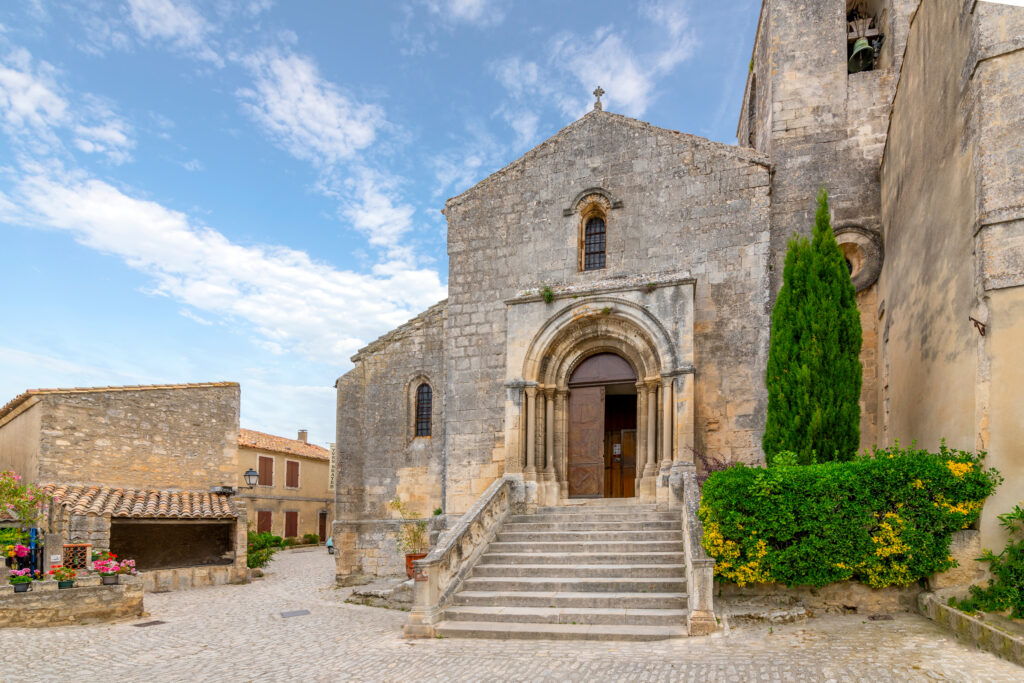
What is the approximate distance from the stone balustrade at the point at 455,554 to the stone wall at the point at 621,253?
59.9 inches

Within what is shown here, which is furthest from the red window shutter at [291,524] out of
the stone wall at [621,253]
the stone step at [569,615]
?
the stone step at [569,615]

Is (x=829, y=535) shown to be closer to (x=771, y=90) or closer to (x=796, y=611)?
(x=796, y=611)

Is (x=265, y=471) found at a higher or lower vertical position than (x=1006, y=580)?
lower

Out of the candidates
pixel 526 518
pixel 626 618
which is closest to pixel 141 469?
pixel 526 518

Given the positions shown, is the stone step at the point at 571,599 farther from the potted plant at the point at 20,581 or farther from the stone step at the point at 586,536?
the potted plant at the point at 20,581

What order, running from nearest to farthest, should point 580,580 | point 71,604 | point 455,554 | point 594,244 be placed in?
point 580,580 → point 455,554 → point 71,604 → point 594,244

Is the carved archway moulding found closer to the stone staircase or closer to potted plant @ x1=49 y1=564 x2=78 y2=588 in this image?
the stone staircase

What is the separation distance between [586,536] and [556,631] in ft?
8.09

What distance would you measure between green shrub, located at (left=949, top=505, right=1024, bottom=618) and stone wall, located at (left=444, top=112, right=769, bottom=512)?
4319mm

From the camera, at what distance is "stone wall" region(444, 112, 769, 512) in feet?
39.2

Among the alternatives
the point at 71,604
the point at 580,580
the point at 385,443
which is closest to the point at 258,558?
the point at 385,443

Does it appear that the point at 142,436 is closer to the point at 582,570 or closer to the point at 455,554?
the point at 455,554

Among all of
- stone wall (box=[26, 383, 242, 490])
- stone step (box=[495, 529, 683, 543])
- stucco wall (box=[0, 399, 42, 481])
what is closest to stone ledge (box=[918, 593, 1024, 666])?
stone step (box=[495, 529, 683, 543])

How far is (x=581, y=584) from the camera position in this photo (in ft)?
30.5
